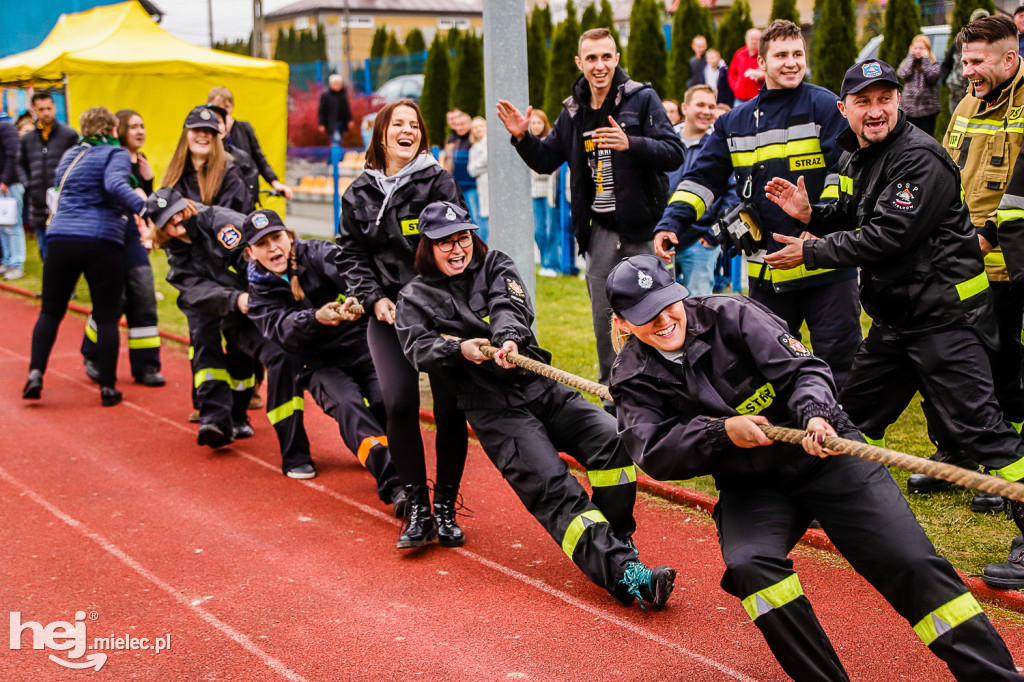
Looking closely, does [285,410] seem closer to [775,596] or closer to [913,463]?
[775,596]

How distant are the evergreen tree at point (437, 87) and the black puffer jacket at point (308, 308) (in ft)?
41.6

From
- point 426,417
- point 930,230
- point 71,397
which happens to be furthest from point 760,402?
point 71,397

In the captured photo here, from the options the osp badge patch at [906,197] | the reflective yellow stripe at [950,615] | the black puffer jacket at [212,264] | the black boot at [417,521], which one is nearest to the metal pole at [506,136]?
the black puffer jacket at [212,264]

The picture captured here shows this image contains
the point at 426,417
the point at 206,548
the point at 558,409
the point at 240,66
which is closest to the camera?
the point at 558,409

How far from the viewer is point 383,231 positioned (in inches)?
222

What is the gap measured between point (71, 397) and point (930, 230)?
7.06m

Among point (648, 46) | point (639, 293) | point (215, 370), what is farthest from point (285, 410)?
point (648, 46)

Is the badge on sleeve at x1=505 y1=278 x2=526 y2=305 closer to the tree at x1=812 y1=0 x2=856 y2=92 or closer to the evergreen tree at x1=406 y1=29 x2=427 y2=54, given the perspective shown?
the tree at x1=812 y1=0 x2=856 y2=92

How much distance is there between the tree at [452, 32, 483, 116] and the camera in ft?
59.9

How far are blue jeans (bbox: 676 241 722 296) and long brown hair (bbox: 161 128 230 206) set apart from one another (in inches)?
140

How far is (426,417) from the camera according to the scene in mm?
7691

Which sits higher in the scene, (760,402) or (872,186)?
(872,186)

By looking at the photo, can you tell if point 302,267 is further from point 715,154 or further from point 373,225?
point 715,154

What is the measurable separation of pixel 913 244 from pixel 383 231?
267 centimetres
